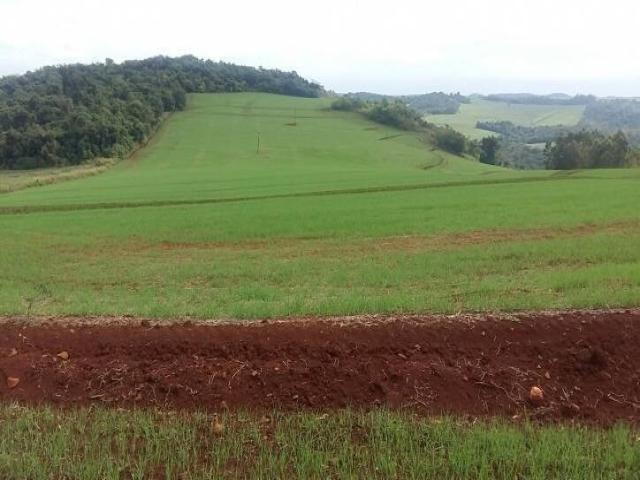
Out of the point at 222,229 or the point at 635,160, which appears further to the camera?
the point at 635,160

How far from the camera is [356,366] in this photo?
28.2 ft

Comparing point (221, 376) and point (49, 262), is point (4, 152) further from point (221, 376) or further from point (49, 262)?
point (221, 376)

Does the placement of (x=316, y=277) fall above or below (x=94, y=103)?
below

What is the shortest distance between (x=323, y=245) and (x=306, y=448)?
1426cm

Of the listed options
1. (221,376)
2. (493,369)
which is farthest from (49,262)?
(493,369)

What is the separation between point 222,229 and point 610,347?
18.0 meters

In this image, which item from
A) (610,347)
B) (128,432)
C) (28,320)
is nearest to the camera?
(128,432)

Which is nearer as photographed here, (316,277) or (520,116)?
(316,277)

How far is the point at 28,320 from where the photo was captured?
38.1 feet

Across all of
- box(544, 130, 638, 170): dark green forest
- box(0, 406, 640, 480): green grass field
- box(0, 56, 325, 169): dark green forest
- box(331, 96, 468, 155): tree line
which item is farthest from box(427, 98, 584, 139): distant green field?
box(0, 406, 640, 480): green grass field

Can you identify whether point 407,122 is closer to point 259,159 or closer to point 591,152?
point 591,152

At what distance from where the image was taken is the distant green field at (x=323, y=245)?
1235 cm

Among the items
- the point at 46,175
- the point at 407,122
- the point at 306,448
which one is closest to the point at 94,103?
the point at 46,175

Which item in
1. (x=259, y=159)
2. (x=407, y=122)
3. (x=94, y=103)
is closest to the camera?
(x=259, y=159)
